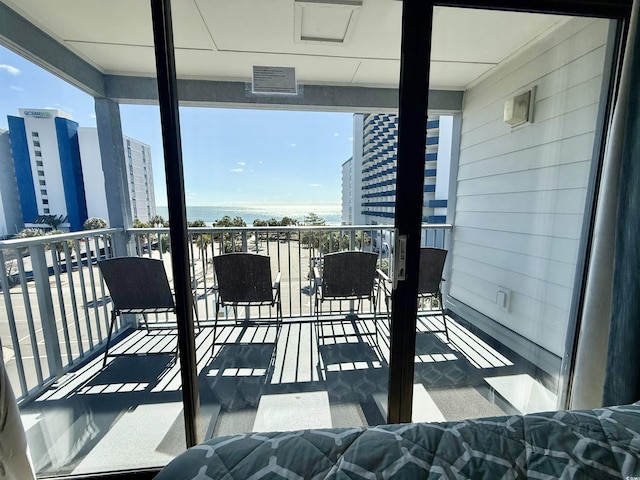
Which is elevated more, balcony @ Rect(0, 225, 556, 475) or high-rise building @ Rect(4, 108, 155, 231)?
high-rise building @ Rect(4, 108, 155, 231)

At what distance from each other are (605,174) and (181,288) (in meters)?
2.07

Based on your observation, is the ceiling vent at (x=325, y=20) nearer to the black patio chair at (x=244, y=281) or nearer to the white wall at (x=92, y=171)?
the white wall at (x=92, y=171)

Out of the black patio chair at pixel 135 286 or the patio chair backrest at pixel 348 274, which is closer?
the black patio chair at pixel 135 286

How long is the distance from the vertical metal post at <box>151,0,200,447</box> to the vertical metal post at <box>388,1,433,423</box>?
3.22ft

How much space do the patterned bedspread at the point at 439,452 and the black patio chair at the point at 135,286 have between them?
4.62ft

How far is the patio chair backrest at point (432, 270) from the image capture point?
1999mm

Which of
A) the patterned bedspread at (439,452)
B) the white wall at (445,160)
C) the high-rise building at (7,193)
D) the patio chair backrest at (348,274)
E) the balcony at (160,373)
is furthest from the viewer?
the patio chair backrest at (348,274)

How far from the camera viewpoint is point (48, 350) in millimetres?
1765

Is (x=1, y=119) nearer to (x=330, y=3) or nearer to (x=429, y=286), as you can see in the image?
(x=330, y=3)

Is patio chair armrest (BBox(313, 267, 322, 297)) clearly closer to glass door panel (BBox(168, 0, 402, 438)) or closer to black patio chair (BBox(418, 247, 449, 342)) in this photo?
glass door panel (BBox(168, 0, 402, 438))

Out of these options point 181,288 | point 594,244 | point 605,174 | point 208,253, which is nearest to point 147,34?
A: point 181,288

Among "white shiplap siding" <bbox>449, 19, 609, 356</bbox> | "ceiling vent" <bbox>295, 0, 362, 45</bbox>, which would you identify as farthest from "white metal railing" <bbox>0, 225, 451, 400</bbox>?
"ceiling vent" <bbox>295, 0, 362, 45</bbox>

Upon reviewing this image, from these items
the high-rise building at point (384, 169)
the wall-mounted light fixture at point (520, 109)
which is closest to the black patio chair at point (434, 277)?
the high-rise building at point (384, 169)

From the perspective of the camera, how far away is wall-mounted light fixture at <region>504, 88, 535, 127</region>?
1854 millimetres
